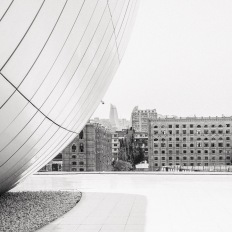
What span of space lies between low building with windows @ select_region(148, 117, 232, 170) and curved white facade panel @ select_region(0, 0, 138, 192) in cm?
12861

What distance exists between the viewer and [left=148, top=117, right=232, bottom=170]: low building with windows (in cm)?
13838

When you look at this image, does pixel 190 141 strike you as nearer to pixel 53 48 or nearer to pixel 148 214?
pixel 148 214

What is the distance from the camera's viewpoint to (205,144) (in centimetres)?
13900

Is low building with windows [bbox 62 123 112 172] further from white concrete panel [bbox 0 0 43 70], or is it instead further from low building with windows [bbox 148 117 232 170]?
white concrete panel [bbox 0 0 43 70]

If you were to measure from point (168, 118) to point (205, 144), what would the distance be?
14.0m

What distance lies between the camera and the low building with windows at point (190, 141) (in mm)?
138375

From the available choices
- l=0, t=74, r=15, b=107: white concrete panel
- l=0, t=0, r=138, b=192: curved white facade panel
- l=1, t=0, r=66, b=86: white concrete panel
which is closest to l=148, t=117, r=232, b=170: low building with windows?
l=0, t=0, r=138, b=192: curved white facade panel

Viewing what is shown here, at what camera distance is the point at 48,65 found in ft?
23.5

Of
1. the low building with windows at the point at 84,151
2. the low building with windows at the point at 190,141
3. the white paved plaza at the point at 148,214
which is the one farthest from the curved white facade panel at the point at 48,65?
the low building with windows at the point at 190,141

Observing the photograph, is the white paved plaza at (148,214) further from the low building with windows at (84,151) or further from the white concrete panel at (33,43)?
the low building with windows at (84,151)

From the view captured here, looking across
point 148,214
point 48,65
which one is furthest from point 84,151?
point 48,65

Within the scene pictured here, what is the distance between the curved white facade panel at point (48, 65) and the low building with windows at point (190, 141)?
129 meters

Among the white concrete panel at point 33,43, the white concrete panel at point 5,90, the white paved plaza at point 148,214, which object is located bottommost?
the white paved plaza at point 148,214

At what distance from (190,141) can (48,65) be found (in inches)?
5262
